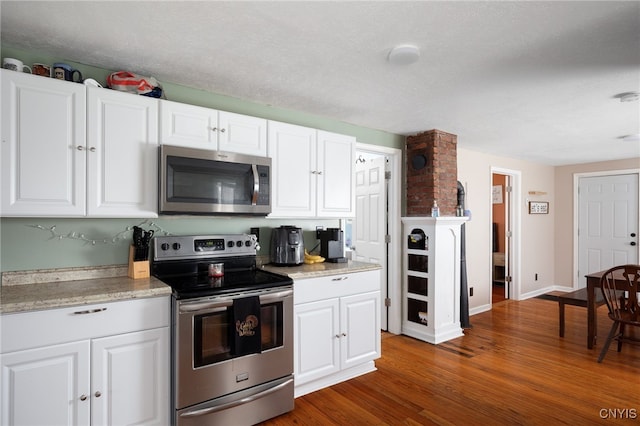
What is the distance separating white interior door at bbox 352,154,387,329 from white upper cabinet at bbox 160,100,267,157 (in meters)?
1.89

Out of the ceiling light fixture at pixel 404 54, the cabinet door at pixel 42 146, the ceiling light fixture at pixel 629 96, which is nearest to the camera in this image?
the cabinet door at pixel 42 146

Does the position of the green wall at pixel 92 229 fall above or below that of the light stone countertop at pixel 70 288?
above

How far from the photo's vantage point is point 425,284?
12.9ft

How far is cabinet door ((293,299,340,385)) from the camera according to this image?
259 centimetres

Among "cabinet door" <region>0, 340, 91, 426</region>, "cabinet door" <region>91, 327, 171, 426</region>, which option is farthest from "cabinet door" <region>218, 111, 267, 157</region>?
"cabinet door" <region>0, 340, 91, 426</region>

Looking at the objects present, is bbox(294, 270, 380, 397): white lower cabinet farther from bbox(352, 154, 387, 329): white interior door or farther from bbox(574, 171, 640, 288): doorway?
bbox(574, 171, 640, 288): doorway

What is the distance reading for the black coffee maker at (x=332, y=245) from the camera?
3.18 meters

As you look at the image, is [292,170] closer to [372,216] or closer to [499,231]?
[372,216]

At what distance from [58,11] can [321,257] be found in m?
2.36

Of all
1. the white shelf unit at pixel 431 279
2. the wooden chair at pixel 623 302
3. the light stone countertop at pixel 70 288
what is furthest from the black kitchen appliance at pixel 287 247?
the wooden chair at pixel 623 302

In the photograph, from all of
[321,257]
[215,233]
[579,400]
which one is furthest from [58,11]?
[579,400]

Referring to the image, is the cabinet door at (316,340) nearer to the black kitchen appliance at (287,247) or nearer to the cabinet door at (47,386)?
the black kitchen appliance at (287,247)

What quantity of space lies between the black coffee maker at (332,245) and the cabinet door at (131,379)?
152 centimetres

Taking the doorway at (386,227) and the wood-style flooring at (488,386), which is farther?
the doorway at (386,227)
